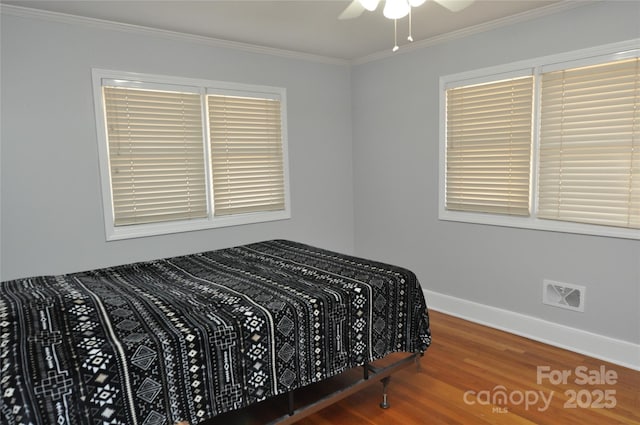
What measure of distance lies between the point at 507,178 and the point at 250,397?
259cm

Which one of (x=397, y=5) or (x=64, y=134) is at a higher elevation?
(x=397, y=5)

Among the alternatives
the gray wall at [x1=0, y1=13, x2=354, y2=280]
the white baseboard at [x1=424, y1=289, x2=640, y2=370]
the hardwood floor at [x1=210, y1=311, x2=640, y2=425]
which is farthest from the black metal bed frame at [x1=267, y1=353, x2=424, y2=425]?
the gray wall at [x1=0, y1=13, x2=354, y2=280]

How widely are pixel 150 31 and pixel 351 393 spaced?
2936mm

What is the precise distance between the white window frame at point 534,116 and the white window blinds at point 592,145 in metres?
0.04

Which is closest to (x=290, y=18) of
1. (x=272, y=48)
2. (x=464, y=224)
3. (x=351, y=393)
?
(x=272, y=48)

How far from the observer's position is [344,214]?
4.66 m

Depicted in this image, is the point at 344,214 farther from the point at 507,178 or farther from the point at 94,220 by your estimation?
the point at 94,220

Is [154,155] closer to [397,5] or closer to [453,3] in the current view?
[397,5]

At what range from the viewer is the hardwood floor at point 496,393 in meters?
2.32

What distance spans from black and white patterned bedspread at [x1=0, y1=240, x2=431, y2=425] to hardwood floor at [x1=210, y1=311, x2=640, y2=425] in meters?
0.35

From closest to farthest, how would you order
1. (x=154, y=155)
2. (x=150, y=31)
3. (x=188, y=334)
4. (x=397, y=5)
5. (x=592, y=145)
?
(x=188, y=334) → (x=397, y=5) → (x=592, y=145) → (x=150, y=31) → (x=154, y=155)

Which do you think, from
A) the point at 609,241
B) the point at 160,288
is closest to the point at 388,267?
the point at 160,288

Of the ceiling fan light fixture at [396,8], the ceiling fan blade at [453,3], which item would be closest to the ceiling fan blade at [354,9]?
the ceiling fan light fixture at [396,8]

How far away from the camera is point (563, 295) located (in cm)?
315
